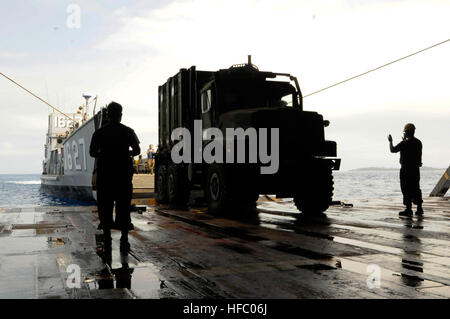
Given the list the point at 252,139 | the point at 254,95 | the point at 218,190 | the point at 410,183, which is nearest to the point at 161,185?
the point at 218,190

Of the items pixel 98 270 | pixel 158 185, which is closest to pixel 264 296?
pixel 98 270

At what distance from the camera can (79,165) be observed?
27.2m

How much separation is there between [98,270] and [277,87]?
7524 mm

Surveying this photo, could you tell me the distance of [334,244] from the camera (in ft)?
20.4

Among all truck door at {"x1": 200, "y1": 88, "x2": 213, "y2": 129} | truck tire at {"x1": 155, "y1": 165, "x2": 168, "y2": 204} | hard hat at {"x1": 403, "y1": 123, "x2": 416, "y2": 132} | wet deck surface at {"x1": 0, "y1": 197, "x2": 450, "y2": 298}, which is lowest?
wet deck surface at {"x1": 0, "y1": 197, "x2": 450, "y2": 298}

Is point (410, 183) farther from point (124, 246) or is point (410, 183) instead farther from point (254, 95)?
point (124, 246)

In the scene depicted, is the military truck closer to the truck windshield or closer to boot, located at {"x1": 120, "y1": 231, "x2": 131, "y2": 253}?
the truck windshield

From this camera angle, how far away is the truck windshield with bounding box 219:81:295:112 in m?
10.7

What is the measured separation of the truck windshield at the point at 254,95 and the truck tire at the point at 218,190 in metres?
1.51

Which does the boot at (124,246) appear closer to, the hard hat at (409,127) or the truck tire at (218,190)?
the truck tire at (218,190)

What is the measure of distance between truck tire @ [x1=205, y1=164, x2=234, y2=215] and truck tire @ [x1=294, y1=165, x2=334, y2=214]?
5.52 ft

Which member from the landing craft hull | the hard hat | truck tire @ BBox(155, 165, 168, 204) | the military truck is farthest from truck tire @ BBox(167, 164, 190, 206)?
the landing craft hull

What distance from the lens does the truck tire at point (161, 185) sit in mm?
14359
